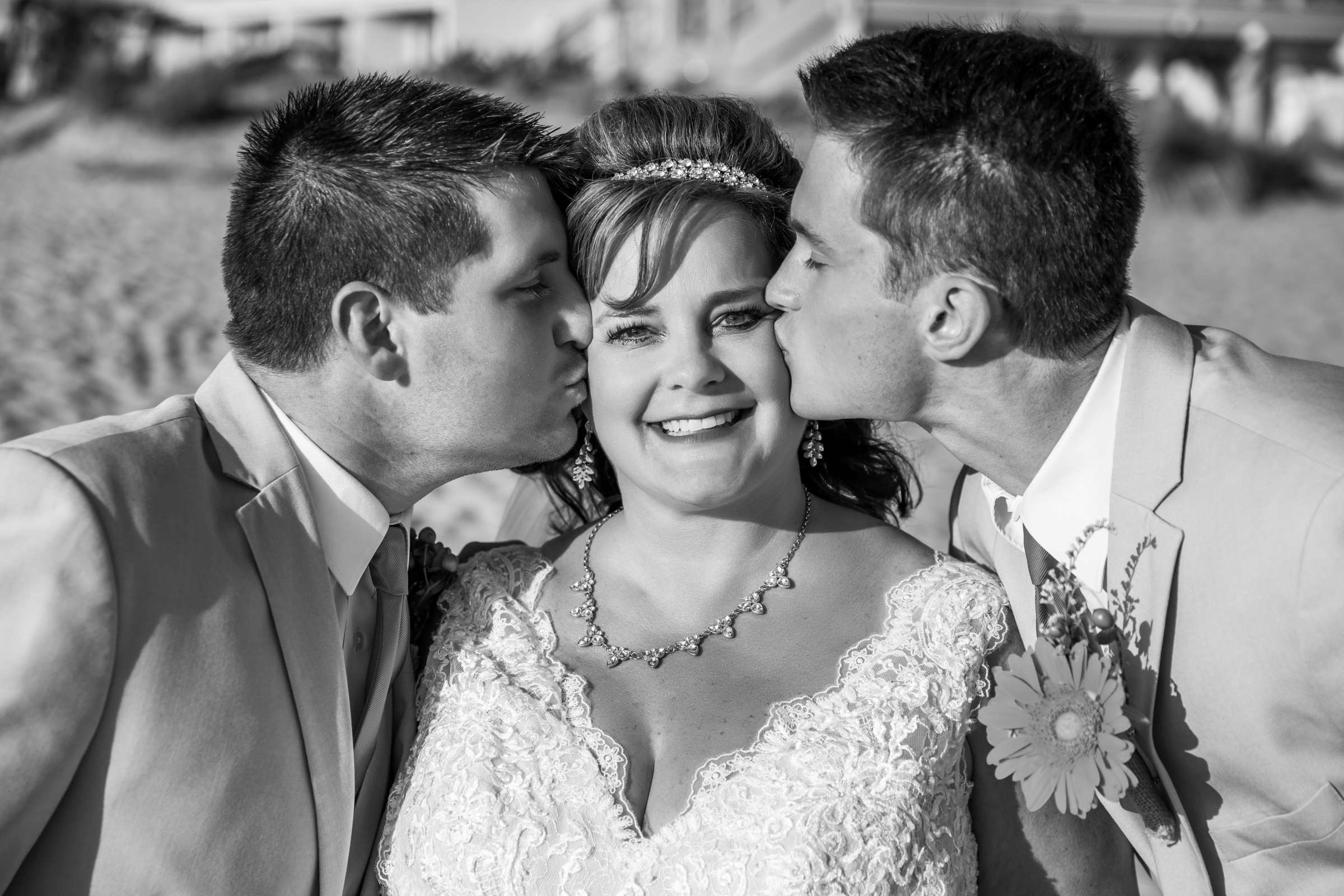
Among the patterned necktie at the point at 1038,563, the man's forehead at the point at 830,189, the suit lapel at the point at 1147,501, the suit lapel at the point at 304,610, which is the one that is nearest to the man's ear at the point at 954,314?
the man's forehead at the point at 830,189

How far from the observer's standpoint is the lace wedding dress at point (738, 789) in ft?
9.52

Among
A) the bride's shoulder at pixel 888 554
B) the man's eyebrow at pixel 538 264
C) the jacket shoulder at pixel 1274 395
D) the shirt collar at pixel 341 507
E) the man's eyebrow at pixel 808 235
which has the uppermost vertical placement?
the man's eyebrow at pixel 808 235

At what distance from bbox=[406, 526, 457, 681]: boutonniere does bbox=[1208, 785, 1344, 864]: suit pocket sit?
77.8 inches

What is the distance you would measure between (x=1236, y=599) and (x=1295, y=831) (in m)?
0.52

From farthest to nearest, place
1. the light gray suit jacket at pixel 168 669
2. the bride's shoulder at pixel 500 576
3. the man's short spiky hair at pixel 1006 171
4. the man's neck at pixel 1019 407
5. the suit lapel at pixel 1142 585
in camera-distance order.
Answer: the bride's shoulder at pixel 500 576 < the man's neck at pixel 1019 407 < the man's short spiky hair at pixel 1006 171 < the suit lapel at pixel 1142 585 < the light gray suit jacket at pixel 168 669

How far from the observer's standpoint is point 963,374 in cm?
313

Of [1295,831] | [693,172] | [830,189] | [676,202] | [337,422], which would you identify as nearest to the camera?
[1295,831]

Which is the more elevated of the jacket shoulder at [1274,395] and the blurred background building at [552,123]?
the jacket shoulder at [1274,395]

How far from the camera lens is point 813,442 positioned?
3803 millimetres

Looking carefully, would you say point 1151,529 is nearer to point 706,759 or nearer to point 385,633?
point 706,759

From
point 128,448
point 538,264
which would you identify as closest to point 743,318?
point 538,264

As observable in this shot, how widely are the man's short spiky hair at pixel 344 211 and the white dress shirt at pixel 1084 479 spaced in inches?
57.2

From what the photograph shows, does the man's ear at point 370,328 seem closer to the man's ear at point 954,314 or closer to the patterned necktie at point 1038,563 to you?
the man's ear at point 954,314

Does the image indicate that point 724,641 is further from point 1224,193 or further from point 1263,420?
point 1224,193
